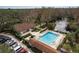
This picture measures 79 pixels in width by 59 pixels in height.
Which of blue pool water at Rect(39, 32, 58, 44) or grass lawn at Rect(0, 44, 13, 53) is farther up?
blue pool water at Rect(39, 32, 58, 44)

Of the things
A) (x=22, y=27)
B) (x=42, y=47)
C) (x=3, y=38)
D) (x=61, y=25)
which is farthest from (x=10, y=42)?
(x=61, y=25)

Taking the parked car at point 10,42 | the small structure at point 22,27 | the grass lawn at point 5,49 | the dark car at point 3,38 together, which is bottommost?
the grass lawn at point 5,49

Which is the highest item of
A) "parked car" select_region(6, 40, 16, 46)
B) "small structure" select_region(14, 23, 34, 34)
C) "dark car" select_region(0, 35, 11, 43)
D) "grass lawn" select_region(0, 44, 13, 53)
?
"small structure" select_region(14, 23, 34, 34)

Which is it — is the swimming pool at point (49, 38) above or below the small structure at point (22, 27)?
below

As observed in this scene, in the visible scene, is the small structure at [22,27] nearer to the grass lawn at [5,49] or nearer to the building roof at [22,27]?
the building roof at [22,27]

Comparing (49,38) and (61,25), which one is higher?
(61,25)

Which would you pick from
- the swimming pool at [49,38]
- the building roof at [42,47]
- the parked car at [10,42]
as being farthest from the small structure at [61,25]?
the parked car at [10,42]

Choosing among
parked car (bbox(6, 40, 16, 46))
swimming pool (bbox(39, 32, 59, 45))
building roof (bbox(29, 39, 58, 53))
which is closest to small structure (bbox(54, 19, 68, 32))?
swimming pool (bbox(39, 32, 59, 45))

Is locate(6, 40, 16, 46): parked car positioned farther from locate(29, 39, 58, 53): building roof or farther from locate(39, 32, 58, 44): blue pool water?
locate(39, 32, 58, 44): blue pool water

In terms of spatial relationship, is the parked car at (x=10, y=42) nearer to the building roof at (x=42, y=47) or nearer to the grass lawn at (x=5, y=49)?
the grass lawn at (x=5, y=49)

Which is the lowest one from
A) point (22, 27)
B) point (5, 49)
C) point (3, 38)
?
point (5, 49)

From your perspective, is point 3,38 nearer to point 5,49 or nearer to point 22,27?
point 5,49
